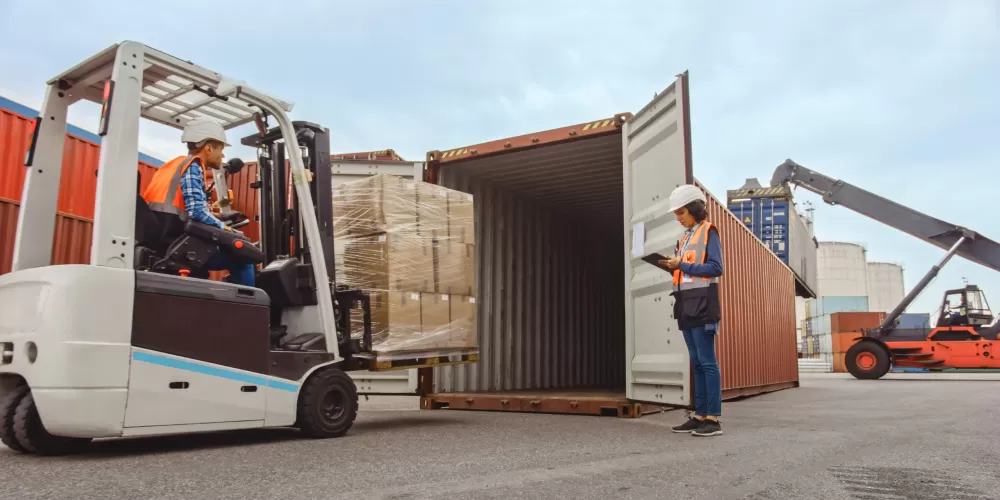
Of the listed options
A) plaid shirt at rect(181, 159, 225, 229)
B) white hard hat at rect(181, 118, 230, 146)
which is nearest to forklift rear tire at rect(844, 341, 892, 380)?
white hard hat at rect(181, 118, 230, 146)

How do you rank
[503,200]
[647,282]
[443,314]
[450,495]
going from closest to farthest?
1. [450,495]
2. [443,314]
3. [647,282]
4. [503,200]

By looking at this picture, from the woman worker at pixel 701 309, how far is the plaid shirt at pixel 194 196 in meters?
2.96

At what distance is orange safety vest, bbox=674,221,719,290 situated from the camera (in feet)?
15.7

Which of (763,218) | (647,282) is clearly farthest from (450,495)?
(763,218)

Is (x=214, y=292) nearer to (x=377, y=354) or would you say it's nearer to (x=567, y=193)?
(x=377, y=354)

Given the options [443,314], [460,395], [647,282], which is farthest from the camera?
[460,395]

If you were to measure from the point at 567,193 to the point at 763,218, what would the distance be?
10.2m

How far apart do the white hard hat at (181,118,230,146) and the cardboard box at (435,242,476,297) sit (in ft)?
6.34

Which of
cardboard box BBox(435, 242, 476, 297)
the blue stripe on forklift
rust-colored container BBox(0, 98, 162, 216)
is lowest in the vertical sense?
the blue stripe on forklift

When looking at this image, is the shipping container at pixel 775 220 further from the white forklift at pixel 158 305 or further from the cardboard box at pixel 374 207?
the white forklift at pixel 158 305

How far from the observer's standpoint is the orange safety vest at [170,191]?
4.01 metres

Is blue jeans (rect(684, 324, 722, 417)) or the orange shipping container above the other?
the orange shipping container

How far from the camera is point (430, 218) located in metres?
5.61

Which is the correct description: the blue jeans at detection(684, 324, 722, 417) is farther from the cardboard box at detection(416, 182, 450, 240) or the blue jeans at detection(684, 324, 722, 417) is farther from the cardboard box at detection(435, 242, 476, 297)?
the cardboard box at detection(416, 182, 450, 240)
